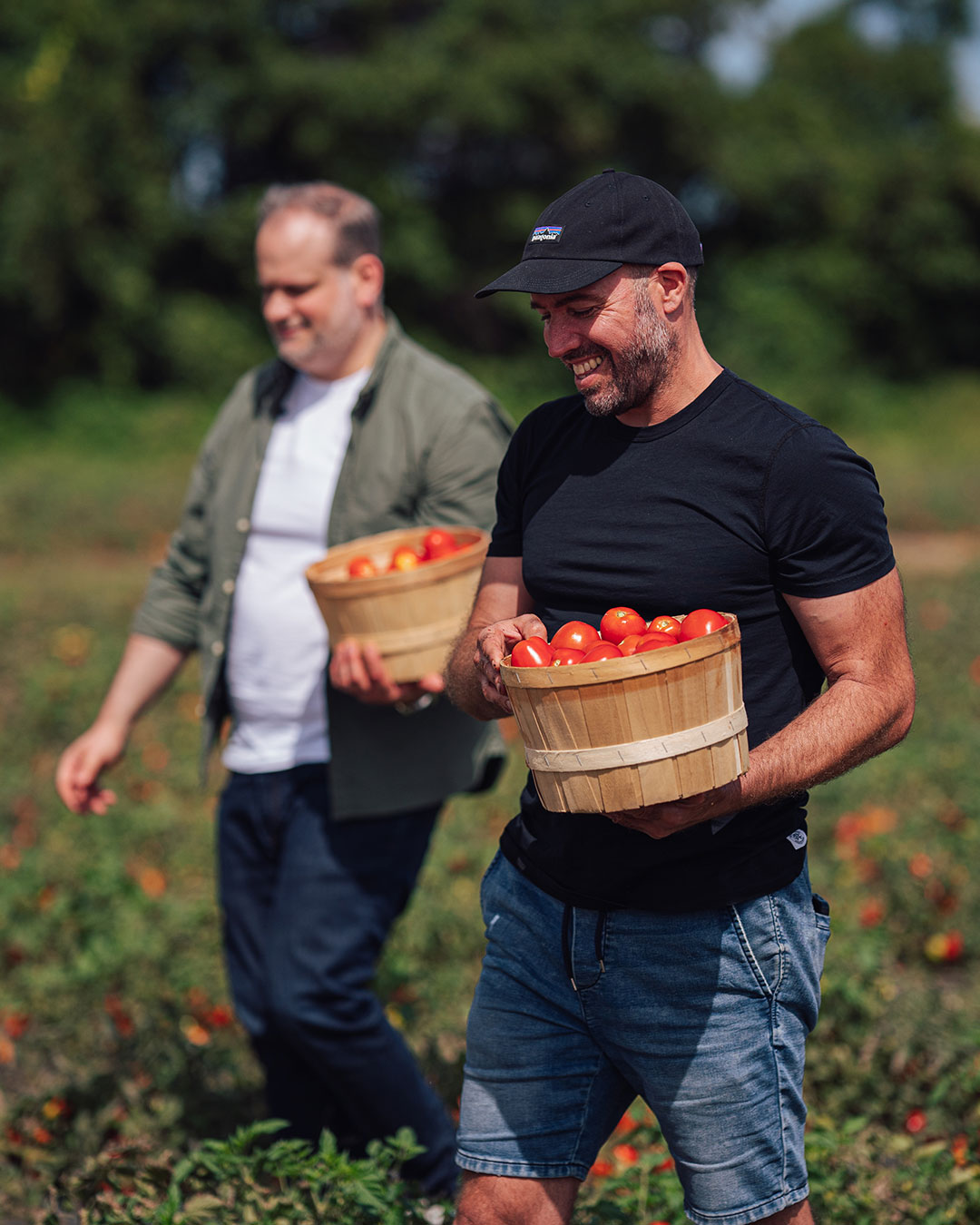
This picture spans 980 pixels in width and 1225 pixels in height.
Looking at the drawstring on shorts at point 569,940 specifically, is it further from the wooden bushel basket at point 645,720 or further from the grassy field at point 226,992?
the grassy field at point 226,992

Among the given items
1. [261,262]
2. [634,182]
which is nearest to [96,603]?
[261,262]

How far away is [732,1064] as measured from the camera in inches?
79.7

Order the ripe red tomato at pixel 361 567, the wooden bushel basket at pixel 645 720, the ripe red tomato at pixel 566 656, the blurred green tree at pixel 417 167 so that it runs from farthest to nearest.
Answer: the blurred green tree at pixel 417 167 → the ripe red tomato at pixel 361 567 → the ripe red tomato at pixel 566 656 → the wooden bushel basket at pixel 645 720

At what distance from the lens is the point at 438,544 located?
296 cm

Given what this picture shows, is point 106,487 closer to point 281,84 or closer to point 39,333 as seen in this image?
point 39,333

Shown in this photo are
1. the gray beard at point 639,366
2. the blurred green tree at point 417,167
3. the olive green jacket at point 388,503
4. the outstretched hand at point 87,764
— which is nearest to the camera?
the gray beard at point 639,366

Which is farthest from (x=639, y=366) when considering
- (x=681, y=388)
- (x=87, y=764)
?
(x=87, y=764)

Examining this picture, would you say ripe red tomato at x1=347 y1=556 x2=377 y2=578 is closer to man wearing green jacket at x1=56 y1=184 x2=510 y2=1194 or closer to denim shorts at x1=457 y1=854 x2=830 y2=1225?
man wearing green jacket at x1=56 y1=184 x2=510 y2=1194

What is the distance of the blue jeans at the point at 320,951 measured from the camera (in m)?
2.95

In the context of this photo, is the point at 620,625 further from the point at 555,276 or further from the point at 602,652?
the point at 555,276

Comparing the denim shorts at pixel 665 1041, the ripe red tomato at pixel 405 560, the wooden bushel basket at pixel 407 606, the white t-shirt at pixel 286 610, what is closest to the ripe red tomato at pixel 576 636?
the denim shorts at pixel 665 1041

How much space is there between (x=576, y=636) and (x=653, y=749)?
0.23 m

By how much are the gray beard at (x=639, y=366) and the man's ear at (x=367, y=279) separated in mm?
1332

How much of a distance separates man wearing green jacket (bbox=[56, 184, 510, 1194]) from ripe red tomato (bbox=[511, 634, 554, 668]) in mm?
1042
